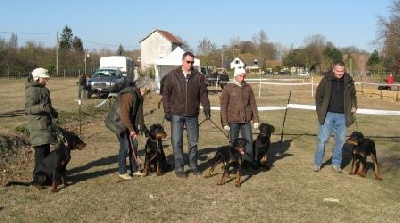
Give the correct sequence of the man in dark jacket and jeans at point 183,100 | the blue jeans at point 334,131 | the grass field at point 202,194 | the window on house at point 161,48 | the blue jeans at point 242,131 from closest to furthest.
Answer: the grass field at point 202,194
the man in dark jacket and jeans at point 183,100
the blue jeans at point 242,131
the blue jeans at point 334,131
the window on house at point 161,48

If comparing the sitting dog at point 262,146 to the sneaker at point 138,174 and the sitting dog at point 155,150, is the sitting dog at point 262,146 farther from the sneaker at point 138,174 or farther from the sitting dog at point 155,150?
the sneaker at point 138,174

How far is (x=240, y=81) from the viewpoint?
777cm

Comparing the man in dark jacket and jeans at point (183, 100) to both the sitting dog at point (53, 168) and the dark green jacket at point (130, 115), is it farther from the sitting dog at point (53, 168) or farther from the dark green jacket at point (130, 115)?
the sitting dog at point (53, 168)

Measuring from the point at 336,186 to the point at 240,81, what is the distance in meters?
2.19

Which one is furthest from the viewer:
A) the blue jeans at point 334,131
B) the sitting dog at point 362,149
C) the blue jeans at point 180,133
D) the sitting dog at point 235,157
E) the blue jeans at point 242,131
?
the blue jeans at point 334,131

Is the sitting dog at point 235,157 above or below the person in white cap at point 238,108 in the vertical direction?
below

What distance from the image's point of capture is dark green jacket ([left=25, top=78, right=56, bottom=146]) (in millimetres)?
6609

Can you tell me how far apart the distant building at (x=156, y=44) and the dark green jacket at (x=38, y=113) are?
77.1 metres

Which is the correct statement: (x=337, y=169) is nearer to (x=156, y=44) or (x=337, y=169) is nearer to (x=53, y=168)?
(x=53, y=168)

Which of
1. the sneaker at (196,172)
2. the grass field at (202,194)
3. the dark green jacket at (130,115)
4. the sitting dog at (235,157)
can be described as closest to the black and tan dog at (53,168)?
the grass field at (202,194)

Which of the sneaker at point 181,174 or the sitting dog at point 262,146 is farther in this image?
the sitting dog at point 262,146

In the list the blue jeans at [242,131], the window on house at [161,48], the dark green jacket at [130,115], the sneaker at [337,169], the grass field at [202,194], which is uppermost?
the window on house at [161,48]

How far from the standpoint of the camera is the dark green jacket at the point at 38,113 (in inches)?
260

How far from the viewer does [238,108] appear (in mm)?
7762
